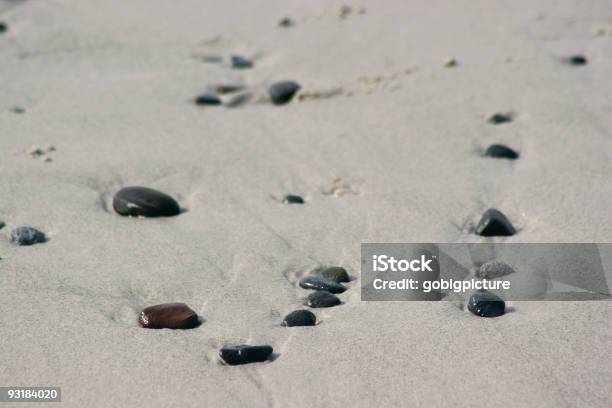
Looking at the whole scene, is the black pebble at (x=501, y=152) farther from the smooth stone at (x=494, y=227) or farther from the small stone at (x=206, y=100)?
the small stone at (x=206, y=100)

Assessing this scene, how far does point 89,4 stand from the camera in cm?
481

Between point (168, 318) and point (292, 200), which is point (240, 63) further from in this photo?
point (168, 318)

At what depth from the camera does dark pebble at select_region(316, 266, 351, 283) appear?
2.57 metres

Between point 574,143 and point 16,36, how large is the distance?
2.61 m

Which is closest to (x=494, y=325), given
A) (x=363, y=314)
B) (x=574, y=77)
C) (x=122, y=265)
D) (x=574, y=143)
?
(x=363, y=314)

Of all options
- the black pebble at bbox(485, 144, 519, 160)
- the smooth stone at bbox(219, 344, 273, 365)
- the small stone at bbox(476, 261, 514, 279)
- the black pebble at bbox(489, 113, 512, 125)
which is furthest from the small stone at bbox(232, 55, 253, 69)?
the smooth stone at bbox(219, 344, 273, 365)

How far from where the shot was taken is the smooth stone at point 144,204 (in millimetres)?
2879

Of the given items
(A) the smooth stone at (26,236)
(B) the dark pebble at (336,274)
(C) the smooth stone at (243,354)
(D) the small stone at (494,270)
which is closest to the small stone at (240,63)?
(A) the smooth stone at (26,236)

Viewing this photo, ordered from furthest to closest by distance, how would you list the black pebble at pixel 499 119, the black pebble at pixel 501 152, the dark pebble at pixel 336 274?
the black pebble at pixel 499 119 < the black pebble at pixel 501 152 < the dark pebble at pixel 336 274

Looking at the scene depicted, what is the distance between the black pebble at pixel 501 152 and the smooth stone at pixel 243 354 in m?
1.41

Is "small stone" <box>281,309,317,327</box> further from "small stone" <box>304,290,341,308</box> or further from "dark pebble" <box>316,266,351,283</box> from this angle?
"dark pebble" <box>316,266,351,283</box>

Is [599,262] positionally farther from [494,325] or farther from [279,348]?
[279,348]

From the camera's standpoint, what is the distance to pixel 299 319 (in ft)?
7.63

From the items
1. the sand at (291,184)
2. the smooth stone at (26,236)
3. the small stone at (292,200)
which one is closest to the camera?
the sand at (291,184)
